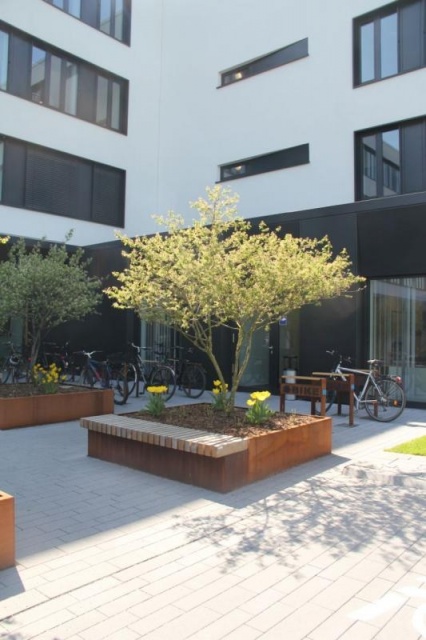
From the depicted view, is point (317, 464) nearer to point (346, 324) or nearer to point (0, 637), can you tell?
point (0, 637)

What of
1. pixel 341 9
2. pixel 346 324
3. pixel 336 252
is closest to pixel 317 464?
pixel 346 324

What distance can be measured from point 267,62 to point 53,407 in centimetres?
1215

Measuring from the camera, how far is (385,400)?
9258 millimetres

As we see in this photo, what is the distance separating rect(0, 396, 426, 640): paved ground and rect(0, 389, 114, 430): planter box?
210 cm

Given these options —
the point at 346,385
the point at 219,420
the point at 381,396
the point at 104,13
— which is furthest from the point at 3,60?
the point at 381,396

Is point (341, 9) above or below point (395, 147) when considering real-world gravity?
above

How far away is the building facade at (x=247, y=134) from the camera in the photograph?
11211 mm

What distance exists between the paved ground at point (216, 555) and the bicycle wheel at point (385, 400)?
2933 mm

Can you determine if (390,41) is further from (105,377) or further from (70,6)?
(105,377)

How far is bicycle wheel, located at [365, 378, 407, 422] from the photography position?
9141mm

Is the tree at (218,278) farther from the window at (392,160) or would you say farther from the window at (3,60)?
the window at (3,60)

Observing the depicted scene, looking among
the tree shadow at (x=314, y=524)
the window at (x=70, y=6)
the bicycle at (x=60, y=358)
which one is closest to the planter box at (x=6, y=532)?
the tree shadow at (x=314, y=524)

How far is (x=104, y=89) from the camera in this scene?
1800cm

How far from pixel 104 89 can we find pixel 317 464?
1571cm
